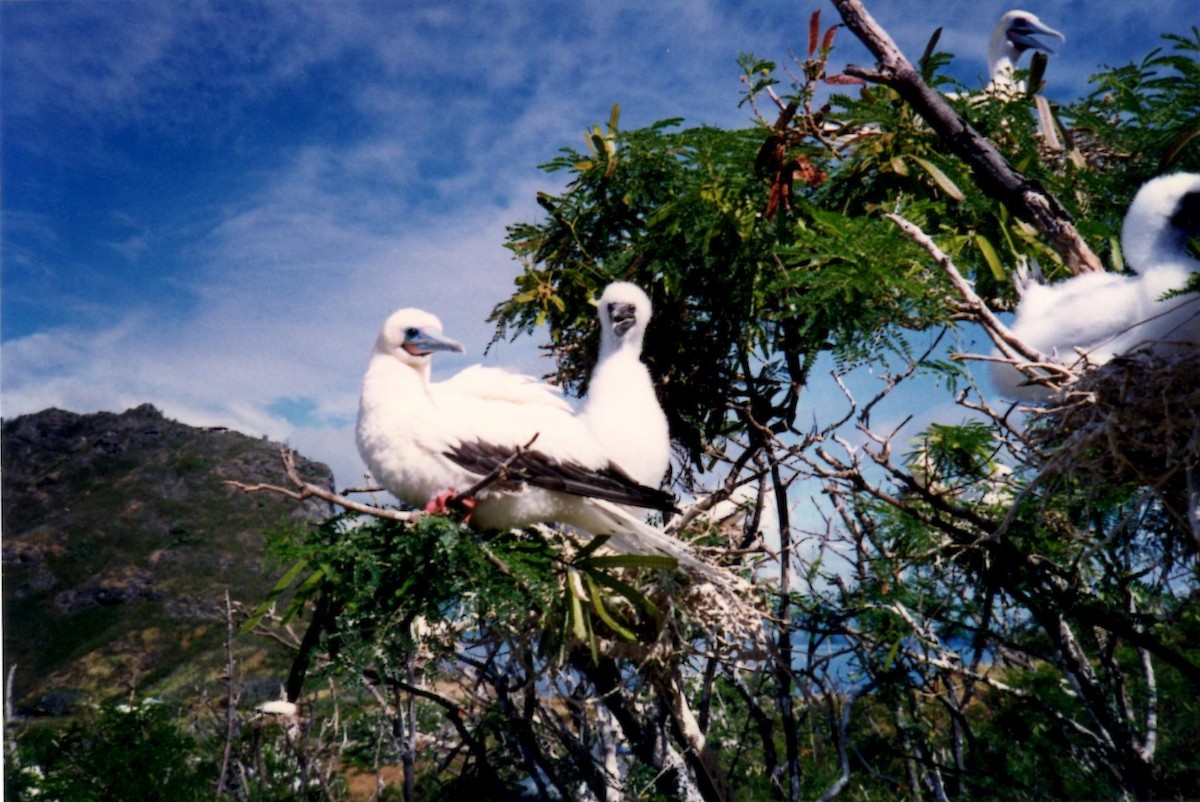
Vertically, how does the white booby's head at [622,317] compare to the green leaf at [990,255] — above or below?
below

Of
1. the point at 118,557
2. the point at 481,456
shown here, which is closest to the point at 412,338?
the point at 481,456

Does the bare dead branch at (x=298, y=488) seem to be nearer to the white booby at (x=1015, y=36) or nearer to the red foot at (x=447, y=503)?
the red foot at (x=447, y=503)

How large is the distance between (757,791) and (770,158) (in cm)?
398

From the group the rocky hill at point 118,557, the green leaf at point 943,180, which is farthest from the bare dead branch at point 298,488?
the rocky hill at point 118,557

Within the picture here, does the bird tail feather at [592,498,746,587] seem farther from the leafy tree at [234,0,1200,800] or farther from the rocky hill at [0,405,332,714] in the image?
the rocky hill at [0,405,332,714]

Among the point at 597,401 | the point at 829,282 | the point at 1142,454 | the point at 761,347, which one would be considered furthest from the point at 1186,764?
the point at 597,401

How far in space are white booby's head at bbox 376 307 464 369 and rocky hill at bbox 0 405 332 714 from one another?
8.28 meters

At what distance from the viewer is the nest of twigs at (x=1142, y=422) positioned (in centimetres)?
125

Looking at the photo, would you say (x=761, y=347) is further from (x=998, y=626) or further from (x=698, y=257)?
(x=998, y=626)

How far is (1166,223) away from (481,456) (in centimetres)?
149

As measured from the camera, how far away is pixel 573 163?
2.00 meters

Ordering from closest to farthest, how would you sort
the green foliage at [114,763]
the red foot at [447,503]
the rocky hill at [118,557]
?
the red foot at [447,503], the green foliage at [114,763], the rocky hill at [118,557]

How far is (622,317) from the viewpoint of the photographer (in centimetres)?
166

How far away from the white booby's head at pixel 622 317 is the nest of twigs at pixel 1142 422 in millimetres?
803
